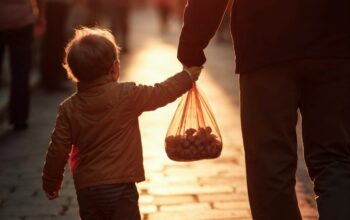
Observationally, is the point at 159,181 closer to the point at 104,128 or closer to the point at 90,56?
the point at 104,128

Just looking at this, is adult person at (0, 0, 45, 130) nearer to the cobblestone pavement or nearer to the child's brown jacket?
the cobblestone pavement

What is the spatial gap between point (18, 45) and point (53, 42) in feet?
11.0

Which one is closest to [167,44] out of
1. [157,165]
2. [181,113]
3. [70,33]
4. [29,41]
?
[70,33]

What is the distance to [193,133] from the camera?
4082mm

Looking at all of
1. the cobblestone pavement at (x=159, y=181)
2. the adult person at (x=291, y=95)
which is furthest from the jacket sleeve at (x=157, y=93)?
the cobblestone pavement at (x=159, y=181)

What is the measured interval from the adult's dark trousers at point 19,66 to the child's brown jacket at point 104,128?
13.9ft

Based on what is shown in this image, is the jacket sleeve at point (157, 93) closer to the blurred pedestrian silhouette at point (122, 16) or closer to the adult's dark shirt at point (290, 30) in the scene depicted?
the adult's dark shirt at point (290, 30)

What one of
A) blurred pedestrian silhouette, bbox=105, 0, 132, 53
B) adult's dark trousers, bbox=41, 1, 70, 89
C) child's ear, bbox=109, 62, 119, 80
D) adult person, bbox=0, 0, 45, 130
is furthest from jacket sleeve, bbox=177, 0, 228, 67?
blurred pedestrian silhouette, bbox=105, 0, 132, 53

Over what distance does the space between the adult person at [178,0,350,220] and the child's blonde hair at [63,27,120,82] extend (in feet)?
1.43

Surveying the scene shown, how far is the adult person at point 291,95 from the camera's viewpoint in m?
3.43

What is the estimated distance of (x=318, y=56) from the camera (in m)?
3.43

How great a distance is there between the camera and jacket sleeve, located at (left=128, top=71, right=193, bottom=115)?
3.66 m

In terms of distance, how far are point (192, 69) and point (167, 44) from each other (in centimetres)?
1922

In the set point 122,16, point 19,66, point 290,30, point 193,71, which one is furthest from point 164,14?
point 290,30
